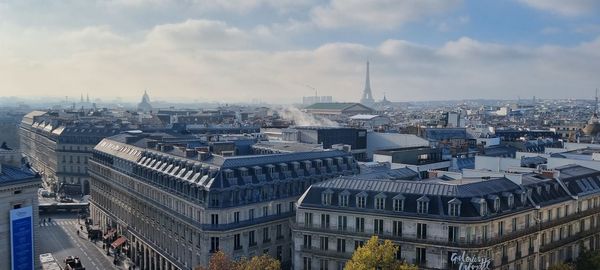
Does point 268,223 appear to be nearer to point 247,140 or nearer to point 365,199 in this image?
point 365,199

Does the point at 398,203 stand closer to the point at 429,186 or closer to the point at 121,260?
the point at 429,186

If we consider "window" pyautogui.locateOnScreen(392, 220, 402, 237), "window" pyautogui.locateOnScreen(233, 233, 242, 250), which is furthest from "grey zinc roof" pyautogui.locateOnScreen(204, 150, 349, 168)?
"window" pyautogui.locateOnScreen(392, 220, 402, 237)

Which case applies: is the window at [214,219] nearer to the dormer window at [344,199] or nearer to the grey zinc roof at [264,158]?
the grey zinc roof at [264,158]

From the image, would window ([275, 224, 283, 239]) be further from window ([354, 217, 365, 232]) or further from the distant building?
the distant building

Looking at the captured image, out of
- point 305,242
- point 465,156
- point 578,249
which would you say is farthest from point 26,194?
point 465,156

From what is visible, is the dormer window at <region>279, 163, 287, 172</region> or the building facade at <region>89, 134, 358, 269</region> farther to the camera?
the dormer window at <region>279, 163, 287, 172</region>

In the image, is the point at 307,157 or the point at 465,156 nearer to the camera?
the point at 307,157
